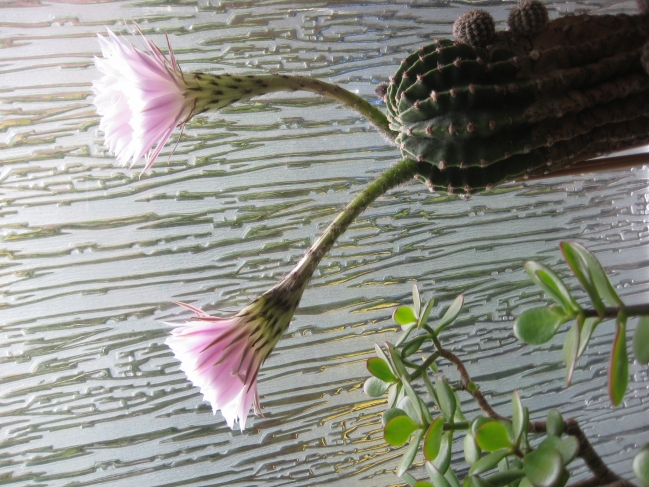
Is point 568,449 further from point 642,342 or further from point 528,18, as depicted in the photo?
point 528,18

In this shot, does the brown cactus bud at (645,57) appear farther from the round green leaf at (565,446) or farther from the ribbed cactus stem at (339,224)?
the round green leaf at (565,446)

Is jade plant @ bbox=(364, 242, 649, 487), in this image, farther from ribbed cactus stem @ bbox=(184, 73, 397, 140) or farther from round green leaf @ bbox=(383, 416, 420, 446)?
ribbed cactus stem @ bbox=(184, 73, 397, 140)

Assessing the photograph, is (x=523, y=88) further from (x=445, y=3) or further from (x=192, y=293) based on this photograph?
(x=192, y=293)

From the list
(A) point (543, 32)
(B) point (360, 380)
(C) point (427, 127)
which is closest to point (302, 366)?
(B) point (360, 380)

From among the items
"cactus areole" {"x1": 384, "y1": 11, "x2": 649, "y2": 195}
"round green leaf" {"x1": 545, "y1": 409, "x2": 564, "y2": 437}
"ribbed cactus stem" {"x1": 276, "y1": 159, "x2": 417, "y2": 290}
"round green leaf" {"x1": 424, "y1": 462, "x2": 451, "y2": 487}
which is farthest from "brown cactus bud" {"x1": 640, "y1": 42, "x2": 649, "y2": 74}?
"round green leaf" {"x1": 424, "y1": 462, "x2": 451, "y2": 487}

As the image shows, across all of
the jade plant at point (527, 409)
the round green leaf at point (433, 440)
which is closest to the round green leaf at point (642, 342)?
the jade plant at point (527, 409)

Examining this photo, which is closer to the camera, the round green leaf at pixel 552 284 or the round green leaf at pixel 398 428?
the round green leaf at pixel 552 284
